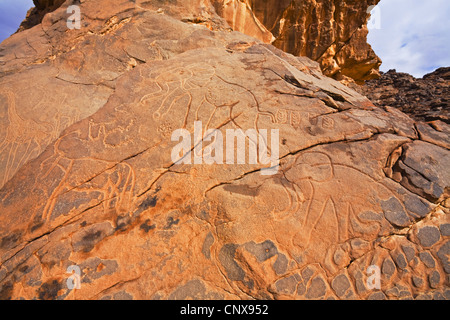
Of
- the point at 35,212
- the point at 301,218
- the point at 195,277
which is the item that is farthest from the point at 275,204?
the point at 35,212

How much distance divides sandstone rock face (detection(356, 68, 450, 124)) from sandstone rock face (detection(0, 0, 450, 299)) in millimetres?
4611

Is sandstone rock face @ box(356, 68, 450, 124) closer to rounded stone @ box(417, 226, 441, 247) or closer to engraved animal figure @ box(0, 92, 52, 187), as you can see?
rounded stone @ box(417, 226, 441, 247)

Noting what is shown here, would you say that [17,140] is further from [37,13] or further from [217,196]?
[37,13]

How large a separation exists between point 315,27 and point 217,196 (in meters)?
8.07

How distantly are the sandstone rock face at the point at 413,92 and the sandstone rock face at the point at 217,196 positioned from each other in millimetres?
4611

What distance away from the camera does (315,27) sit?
25.2ft

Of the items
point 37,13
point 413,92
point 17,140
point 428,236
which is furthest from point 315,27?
point 37,13

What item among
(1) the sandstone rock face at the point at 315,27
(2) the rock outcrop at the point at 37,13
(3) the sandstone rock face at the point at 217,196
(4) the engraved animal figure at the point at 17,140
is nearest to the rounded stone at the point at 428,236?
(3) the sandstone rock face at the point at 217,196

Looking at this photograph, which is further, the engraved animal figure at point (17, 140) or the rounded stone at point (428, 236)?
the engraved animal figure at point (17, 140)

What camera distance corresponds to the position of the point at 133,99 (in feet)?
8.47

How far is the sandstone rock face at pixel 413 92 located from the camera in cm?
633

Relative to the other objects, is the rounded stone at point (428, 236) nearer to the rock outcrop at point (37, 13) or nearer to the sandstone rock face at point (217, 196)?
the sandstone rock face at point (217, 196)

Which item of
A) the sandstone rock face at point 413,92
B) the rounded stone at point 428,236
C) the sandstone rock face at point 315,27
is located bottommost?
the rounded stone at point 428,236

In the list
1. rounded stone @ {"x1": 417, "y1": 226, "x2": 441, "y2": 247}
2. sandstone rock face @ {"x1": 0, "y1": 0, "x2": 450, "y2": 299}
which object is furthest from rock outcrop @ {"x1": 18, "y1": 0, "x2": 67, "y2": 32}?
rounded stone @ {"x1": 417, "y1": 226, "x2": 441, "y2": 247}
